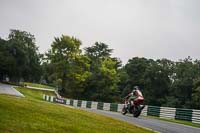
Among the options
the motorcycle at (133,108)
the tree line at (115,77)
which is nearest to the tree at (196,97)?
the tree line at (115,77)

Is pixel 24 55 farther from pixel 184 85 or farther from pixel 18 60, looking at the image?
pixel 184 85

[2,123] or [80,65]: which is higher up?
[80,65]

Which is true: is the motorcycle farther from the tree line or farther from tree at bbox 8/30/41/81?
tree at bbox 8/30/41/81

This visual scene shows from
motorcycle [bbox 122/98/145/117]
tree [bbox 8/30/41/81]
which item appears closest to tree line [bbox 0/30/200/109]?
tree [bbox 8/30/41/81]

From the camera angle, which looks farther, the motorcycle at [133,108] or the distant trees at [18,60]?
the distant trees at [18,60]

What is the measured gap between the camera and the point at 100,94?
89.6m

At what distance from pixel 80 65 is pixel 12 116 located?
8089 centimetres

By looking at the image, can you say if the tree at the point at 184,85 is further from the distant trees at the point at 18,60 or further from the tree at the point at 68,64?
the distant trees at the point at 18,60

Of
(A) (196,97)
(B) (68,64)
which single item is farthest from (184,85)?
(B) (68,64)

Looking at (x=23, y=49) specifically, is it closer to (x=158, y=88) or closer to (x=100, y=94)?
(x=100, y=94)

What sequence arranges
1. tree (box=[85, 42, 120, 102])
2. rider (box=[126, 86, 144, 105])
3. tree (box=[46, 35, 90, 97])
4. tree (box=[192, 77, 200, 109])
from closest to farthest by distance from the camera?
rider (box=[126, 86, 144, 105])
tree (box=[192, 77, 200, 109])
tree (box=[46, 35, 90, 97])
tree (box=[85, 42, 120, 102])

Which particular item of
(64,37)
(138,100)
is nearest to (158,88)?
(64,37)

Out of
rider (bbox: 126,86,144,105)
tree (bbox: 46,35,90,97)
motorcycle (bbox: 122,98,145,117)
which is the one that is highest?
tree (bbox: 46,35,90,97)

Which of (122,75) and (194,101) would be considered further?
(122,75)
